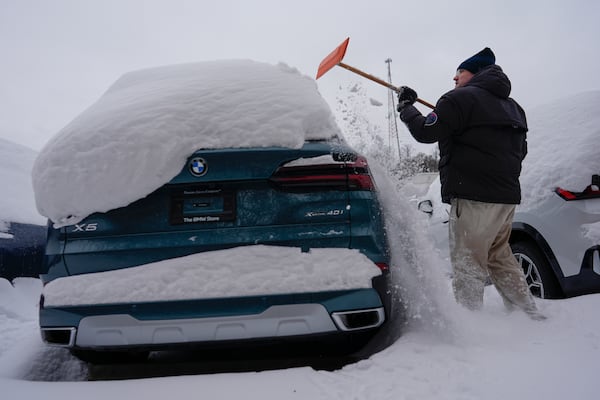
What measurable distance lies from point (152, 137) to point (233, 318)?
92 centimetres

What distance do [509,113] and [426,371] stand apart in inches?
70.5

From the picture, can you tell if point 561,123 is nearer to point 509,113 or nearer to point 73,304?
point 509,113

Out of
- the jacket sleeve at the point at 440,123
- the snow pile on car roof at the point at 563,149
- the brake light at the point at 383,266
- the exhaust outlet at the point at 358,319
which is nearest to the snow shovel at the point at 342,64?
the snow pile on car roof at the point at 563,149

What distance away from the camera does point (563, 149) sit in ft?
9.82

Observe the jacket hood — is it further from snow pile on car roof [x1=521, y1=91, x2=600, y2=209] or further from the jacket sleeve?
snow pile on car roof [x1=521, y1=91, x2=600, y2=209]

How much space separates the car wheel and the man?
0.31 meters

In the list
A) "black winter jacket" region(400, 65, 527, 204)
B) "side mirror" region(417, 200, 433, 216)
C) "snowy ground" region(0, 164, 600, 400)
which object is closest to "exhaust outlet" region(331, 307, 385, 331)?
"snowy ground" region(0, 164, 600, 400)

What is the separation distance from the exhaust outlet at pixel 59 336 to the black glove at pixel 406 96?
7.74 feet

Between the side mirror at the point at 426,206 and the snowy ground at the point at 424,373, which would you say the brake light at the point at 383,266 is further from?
the side mirror at the point at 426,206

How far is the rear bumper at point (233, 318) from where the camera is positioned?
5.86 feet

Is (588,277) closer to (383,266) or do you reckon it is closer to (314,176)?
(383,266)

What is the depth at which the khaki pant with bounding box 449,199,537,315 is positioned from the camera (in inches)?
101

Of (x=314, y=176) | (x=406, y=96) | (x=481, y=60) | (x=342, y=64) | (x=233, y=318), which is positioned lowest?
(x=233, y=318)

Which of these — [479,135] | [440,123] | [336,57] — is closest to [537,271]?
[479,135]
